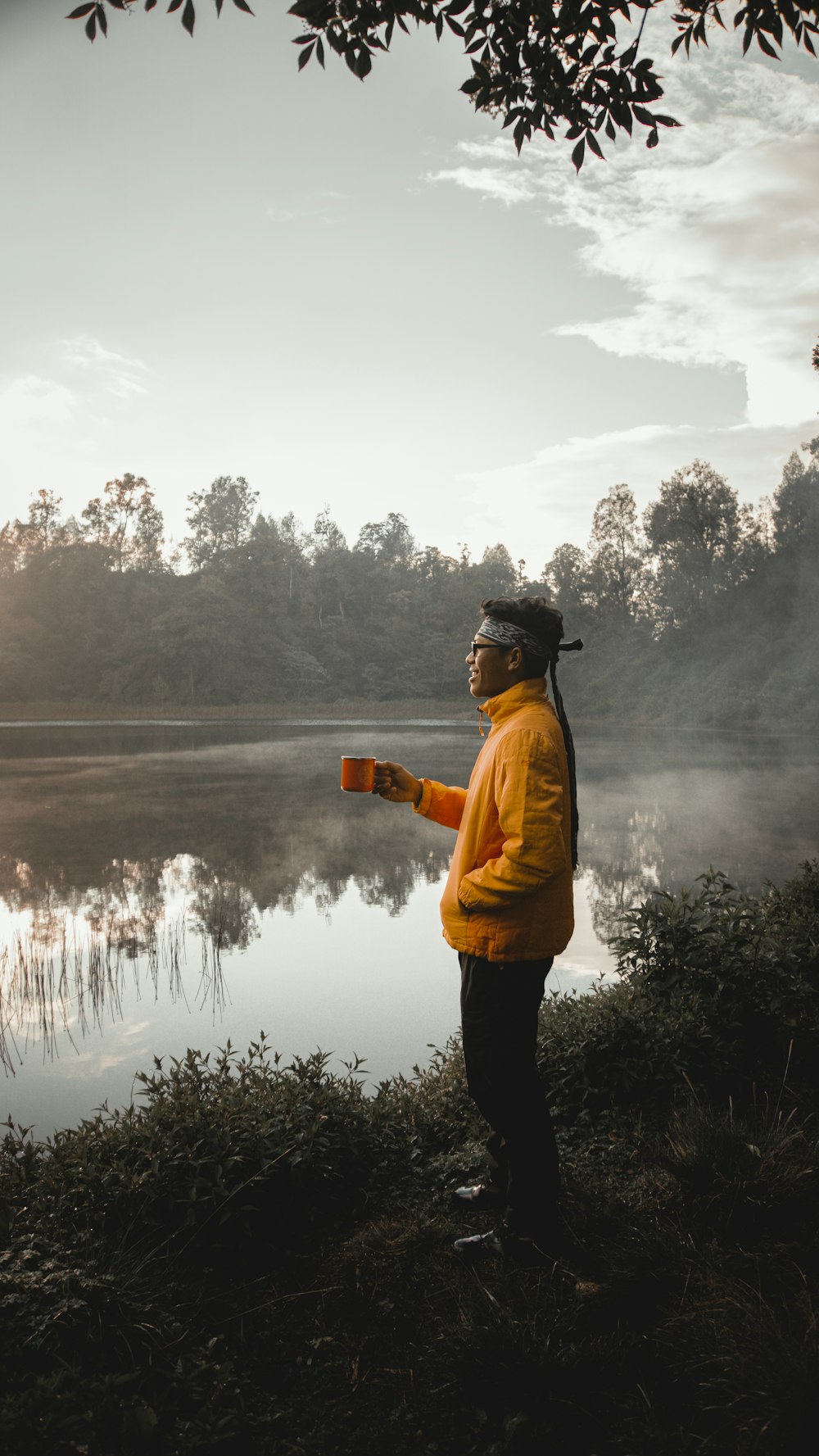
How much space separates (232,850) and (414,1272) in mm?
9489

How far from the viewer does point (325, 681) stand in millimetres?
55969

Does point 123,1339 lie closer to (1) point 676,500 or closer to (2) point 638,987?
(2) point 638,987

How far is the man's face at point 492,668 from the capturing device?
258cm

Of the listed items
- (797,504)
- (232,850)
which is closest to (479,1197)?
(232,850)

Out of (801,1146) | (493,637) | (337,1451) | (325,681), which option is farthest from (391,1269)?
(325,681)

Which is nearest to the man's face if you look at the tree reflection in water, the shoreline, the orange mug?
the orange mug

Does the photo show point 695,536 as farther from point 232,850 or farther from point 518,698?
point 518,698

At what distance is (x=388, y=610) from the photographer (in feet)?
194

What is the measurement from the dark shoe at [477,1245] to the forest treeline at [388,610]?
126 ft

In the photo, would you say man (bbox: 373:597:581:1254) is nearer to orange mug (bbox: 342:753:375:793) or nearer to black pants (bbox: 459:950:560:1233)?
black pants (bbox: 459:950:560:1233)

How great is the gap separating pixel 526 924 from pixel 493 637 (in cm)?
79

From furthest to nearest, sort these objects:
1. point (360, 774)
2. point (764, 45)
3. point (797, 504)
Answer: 1. point (797, 504)
2. point (764, 45)
3. point (360, 774)

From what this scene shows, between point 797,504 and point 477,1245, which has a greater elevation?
point 797,504

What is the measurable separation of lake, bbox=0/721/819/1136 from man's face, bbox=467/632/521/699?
2.99 meters
